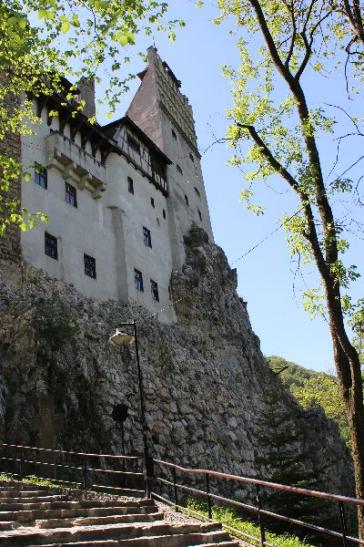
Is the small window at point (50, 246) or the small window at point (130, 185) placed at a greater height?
the small window at point (130, 185)

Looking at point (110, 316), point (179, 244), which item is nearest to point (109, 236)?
point (110, 316)

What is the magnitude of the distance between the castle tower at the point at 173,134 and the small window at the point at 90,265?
9829mm

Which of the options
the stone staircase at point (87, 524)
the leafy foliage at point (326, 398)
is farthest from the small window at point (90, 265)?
the leafy foliage at point (326, 398)

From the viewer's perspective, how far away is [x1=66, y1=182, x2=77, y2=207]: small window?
967 inches

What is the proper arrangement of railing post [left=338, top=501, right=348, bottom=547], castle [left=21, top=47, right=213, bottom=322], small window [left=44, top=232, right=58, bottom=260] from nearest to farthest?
railing post [left=338, top=501, right=348, bottom=547], small window [left=44, top=232, right=58, bottom=260], castle [left=21, top=47, right=213, bottom=322]

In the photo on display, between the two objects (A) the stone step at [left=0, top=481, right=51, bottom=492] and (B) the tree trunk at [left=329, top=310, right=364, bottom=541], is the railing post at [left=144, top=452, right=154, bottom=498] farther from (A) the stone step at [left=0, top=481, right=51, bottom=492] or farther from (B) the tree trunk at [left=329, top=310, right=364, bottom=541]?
(B) the tree trunk at [left=329, top=310, right=364, bottom=541]

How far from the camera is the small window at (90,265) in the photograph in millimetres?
23750

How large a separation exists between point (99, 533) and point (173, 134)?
35008mm

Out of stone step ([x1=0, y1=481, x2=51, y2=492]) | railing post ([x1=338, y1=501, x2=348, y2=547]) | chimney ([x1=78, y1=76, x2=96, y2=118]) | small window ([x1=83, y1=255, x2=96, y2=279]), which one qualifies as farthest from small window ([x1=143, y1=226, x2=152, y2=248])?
railing post ([x1=338, y1=501, x2=348, y2=547])

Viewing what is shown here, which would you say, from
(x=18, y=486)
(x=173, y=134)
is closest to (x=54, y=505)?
(x=18, y=486)

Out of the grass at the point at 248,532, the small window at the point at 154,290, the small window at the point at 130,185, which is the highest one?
the small window at the point at 130,185

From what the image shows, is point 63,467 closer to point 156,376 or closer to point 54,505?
point 54,505

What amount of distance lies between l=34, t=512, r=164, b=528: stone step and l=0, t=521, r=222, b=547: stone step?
0.34 m

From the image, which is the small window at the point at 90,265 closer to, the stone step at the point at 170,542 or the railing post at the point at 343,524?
the stone step at the point at 170,542
